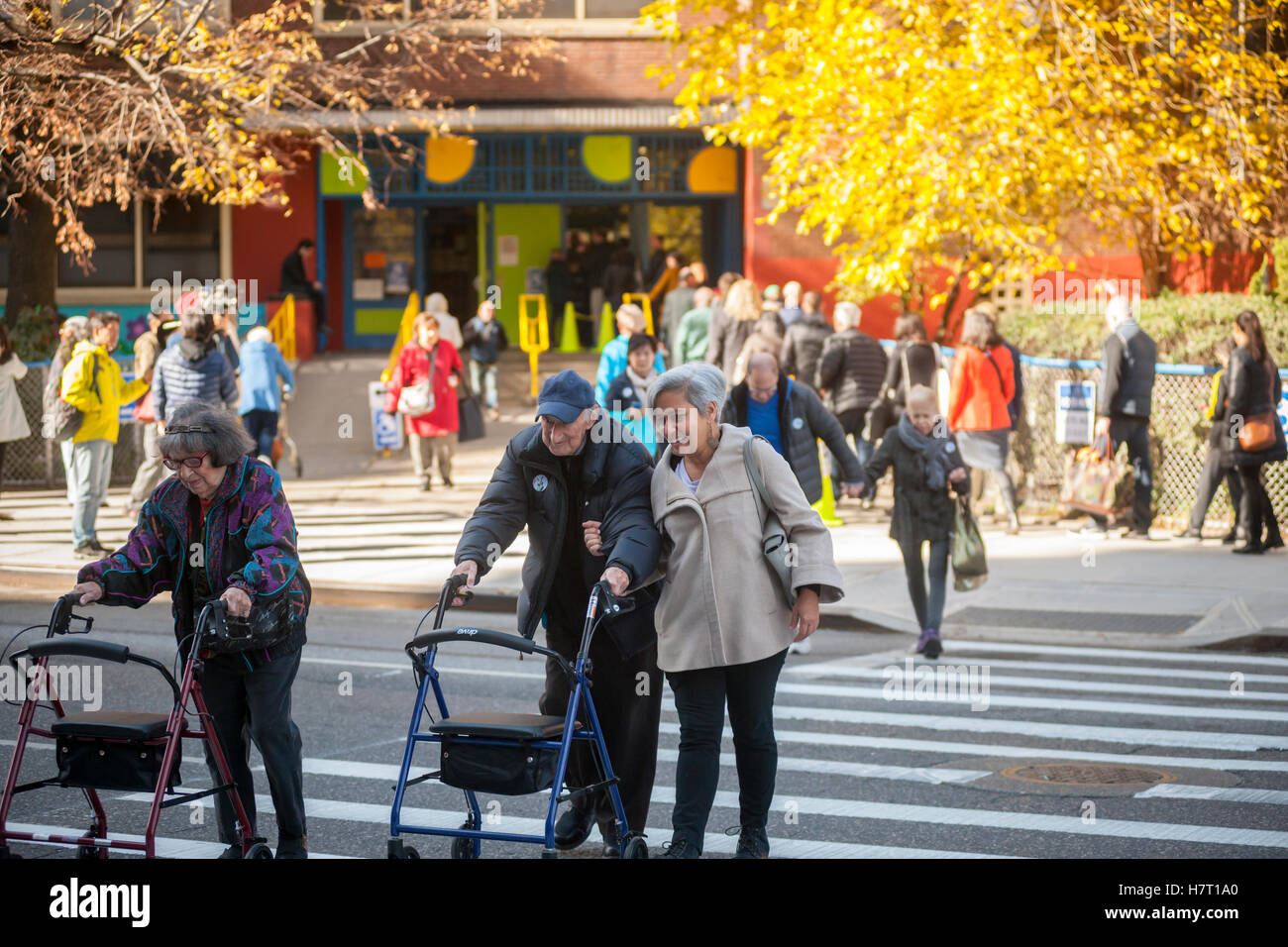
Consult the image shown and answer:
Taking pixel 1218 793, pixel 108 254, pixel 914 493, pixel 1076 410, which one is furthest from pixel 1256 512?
pixel 108 254

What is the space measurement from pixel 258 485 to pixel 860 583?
328 inches

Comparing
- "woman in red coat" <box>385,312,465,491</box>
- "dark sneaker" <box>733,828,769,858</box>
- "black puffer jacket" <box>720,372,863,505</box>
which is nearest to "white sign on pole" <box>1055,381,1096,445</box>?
"woman in red coat" <box>385,312,465,491</box>

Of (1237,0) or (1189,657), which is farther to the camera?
(1237,0)

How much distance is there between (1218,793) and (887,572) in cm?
649

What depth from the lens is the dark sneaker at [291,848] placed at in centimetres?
625

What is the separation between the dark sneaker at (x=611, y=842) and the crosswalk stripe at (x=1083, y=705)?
4007 millimetres

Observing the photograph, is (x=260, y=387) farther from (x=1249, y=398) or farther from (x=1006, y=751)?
(x=1006, y=751)

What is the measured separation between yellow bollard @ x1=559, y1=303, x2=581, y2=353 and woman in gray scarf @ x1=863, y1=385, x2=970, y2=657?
17.7 m

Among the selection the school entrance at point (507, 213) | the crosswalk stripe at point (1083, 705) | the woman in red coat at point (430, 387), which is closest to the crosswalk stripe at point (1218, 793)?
the crosswalk stripe at point (1083, 705)

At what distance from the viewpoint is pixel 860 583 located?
13836 mm

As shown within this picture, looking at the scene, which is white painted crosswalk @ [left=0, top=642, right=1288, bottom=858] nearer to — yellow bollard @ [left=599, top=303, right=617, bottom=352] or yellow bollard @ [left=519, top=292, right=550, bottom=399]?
yellow bollard @ [left=519, top=292, right=550, bottom=399]
